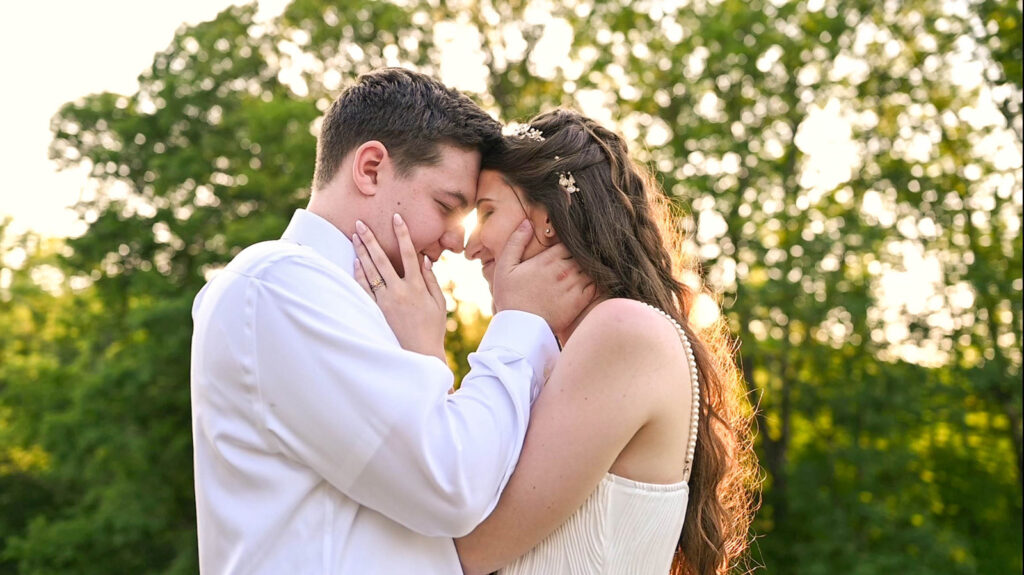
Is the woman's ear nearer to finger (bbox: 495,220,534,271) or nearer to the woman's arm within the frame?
finger (bbox: 495,220,534,271)

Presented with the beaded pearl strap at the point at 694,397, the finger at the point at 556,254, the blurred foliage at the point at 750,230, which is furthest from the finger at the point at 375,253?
the blurred foliage at the point at 750,230

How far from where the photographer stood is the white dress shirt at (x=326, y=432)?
2162 mm

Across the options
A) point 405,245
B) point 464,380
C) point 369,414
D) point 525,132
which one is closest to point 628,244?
point 525,132

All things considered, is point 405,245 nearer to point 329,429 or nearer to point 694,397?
point 329,429

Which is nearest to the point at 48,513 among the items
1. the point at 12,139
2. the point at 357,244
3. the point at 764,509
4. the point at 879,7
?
the point at 12,139

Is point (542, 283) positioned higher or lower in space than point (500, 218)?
lower

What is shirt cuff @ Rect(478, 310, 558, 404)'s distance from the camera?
2.60 m

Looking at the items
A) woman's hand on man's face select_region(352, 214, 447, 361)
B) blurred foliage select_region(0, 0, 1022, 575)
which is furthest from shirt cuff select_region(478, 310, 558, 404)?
blurred foliage select_region(0, 0, 1022, 575)

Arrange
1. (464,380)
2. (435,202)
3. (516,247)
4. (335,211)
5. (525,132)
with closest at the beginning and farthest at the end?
(464,380), (335,211), (435,202), (516,247), (525,132)

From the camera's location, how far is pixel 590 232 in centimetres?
296

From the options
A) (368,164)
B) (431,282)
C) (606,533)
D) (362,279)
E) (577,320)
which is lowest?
(606,533)

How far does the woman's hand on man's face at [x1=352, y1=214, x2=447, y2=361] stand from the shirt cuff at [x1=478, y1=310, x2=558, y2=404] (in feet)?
0.49

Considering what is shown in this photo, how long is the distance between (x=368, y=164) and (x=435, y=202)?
23cm

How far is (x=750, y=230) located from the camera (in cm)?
1290
